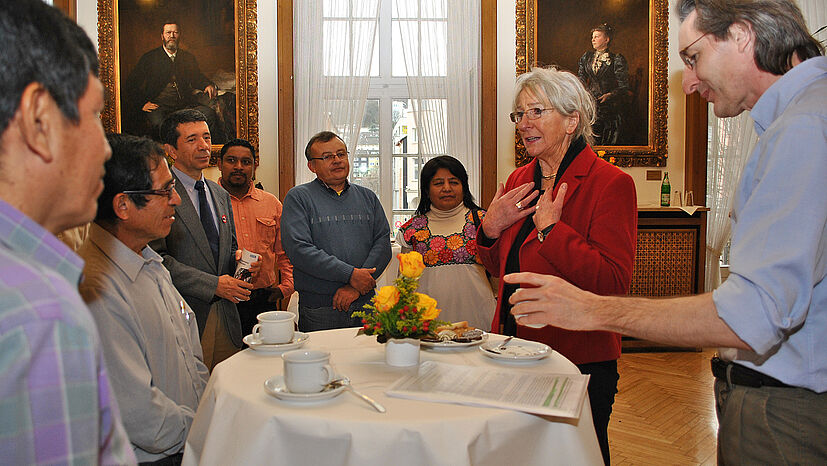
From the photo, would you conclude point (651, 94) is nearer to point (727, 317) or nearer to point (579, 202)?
point (579, 202)

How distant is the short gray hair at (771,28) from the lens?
1393 millimetres

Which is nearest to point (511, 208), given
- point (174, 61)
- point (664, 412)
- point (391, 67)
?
point (664, 412)

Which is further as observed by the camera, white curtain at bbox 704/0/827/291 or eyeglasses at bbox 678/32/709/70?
white curtain at bbox 704/0/827/291

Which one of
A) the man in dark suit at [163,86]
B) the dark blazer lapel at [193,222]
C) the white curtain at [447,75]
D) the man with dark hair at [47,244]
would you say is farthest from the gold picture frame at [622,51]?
the man with dark hair at [47,244]

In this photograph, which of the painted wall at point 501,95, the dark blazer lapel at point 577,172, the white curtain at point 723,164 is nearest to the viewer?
the dark blazer lapel at point 577,172

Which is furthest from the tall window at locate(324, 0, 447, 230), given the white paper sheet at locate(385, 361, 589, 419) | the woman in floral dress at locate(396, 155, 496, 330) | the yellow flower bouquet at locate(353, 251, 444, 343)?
the white paper sheet at locate(385, 361, 589, 419)

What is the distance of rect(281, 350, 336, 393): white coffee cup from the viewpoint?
Answer: 1.65 meters

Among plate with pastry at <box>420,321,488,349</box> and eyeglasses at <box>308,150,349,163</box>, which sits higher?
eyeglasses at <box>308,150,349,163</box>

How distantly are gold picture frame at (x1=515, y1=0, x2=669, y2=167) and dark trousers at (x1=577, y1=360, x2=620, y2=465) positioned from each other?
15.7 feet

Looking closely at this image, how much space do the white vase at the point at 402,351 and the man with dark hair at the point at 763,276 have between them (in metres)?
0.49

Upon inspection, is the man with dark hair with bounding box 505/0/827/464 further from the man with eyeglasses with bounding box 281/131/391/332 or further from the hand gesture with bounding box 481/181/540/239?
the man with eyeglasses with bounding box 281/131/391/332

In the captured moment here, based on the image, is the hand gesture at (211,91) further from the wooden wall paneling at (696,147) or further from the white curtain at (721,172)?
the white curtain at (721,172)

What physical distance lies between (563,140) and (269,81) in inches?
195

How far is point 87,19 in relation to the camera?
21.3 feet
